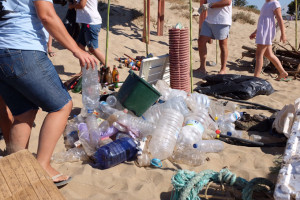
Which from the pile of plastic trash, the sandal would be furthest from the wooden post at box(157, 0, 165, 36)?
the sandal

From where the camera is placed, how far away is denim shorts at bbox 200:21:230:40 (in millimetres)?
6004

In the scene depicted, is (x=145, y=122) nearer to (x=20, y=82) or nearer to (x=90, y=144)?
(x=90, y=144)

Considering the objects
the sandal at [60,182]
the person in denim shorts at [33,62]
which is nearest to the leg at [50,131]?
the person in denim shorts at [33,62]

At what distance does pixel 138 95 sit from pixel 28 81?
1.69 metres

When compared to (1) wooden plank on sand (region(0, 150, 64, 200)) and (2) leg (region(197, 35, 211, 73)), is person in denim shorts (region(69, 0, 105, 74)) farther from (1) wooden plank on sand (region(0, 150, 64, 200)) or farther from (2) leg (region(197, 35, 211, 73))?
(1) wooden plank on sand (region(0, 150, 64, 200))

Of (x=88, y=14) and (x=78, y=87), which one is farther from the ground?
(x=88, y=14)

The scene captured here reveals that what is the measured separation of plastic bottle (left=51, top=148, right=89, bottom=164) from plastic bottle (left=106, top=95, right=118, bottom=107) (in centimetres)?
88

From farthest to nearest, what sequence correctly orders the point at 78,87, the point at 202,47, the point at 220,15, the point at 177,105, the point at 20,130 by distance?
the point at 202,47
the point at 220,15
the point at 78,87
the point at 177,105
the point at 20,130

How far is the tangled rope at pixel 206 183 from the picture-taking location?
2.19 meters

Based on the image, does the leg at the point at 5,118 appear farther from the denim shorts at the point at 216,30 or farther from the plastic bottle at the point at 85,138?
the denim shorts at the point at 216,30

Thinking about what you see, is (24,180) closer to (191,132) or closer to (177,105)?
(191,132)

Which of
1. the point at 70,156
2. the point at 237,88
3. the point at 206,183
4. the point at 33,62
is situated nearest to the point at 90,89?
the point at 70,156

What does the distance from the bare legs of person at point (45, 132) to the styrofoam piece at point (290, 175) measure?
5.51 feet

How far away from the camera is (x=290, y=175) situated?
6.10 feet
